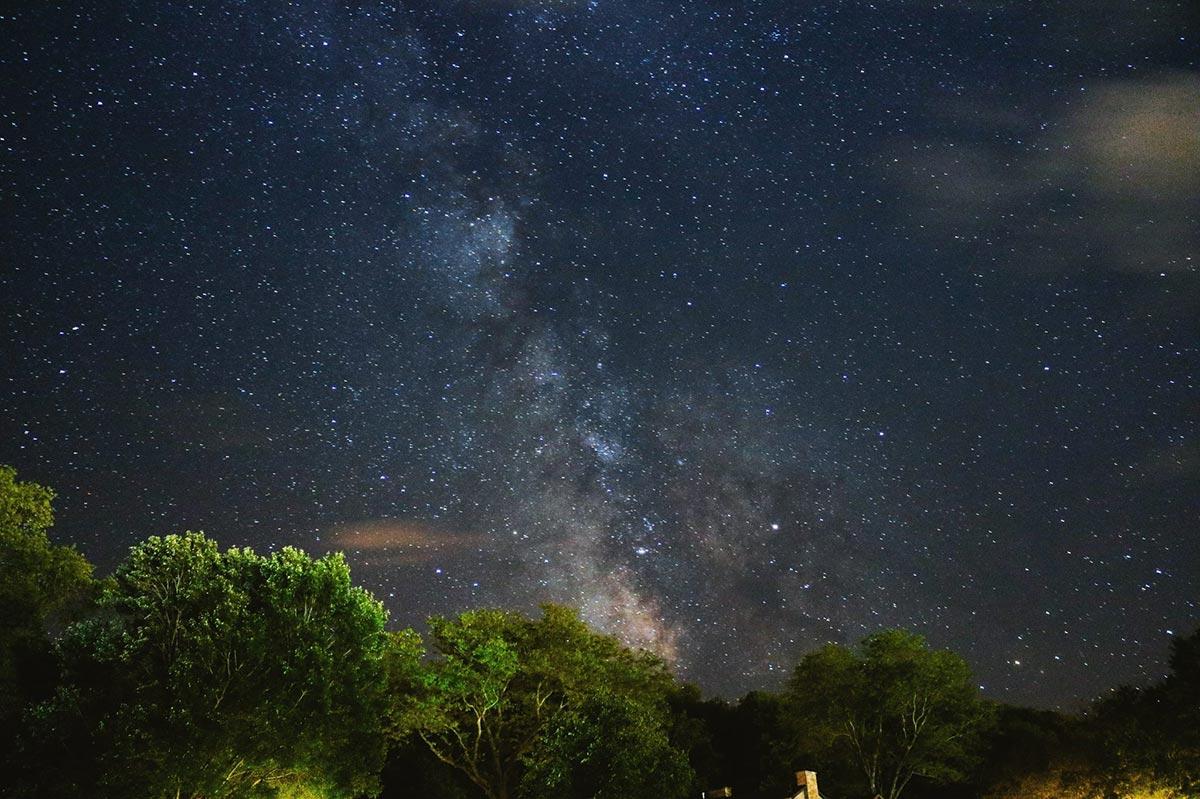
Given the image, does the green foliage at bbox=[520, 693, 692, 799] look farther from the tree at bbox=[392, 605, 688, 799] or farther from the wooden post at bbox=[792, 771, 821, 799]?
the wooden post at bbox=[792, 771, 821, 799]

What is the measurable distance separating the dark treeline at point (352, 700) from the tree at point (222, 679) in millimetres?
58

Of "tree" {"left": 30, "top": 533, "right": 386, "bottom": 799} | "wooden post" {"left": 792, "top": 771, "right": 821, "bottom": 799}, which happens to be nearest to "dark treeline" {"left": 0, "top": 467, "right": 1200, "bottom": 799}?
"tree" {"left": 30, "top": 533, "right": 386, "bottom": 799}

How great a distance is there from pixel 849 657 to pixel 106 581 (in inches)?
1250

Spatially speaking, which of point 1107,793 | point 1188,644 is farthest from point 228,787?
point 1188,644

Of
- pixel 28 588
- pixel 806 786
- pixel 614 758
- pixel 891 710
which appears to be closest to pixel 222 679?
pixel 28 588

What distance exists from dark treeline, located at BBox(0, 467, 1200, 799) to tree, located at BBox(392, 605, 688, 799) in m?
0.09

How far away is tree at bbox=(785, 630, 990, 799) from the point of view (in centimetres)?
4062

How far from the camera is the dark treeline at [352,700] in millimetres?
24344

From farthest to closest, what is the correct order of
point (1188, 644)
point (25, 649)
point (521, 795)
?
point (521, 795) → point (1188, 644) → point (25, 649)

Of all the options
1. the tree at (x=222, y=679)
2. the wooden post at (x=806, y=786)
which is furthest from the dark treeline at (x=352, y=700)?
the wooden post at (x=806, y=786)

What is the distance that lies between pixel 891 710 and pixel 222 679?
1135 inches

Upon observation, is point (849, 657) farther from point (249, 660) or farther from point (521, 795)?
point (249, 660)

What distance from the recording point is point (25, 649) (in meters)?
26.7

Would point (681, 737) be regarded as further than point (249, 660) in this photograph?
Yes
